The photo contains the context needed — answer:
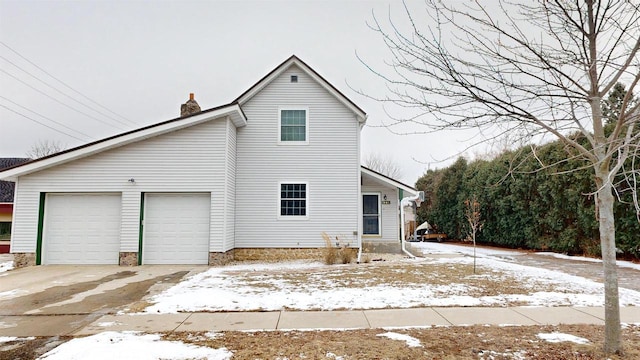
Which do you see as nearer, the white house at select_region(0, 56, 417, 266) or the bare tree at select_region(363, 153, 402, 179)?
the white house at select_region(0, 56, 417, 266)

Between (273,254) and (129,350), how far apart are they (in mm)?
8926

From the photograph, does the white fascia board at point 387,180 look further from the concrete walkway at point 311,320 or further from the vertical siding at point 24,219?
the vertical siding at point 24,219

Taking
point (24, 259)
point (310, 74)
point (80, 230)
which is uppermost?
point (310, 74)

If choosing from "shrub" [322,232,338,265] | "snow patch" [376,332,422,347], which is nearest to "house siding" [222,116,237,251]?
"shrub" [322,232,338,265]

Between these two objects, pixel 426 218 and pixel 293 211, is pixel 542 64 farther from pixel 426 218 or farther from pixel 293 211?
pixel 426 218

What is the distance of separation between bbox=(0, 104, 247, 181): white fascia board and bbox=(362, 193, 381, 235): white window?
7.09 metres

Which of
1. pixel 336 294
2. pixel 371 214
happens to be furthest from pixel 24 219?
pixel 371 214

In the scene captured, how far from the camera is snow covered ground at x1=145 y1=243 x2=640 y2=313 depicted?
6570mm

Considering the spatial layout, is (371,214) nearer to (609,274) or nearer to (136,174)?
(136,174)

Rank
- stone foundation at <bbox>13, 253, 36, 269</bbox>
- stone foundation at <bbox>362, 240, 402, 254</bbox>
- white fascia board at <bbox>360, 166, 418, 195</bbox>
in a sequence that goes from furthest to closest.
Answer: stone foundation at <bbox>362, 240, 402, 254</bbox>
white fascia board at <bbox>360, 166, 418, 195</bbox>
stone foundation at <bbox>13, 253, 36, 269</bbox>

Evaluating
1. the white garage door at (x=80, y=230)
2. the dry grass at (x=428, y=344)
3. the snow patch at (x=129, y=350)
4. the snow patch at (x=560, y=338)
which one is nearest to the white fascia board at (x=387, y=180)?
the white garage door at (x=80, y=230)

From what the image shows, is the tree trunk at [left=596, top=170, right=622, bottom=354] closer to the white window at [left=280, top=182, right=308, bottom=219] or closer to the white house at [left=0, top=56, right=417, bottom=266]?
the white house at [left=0, top=56, right=417, bottom=266]

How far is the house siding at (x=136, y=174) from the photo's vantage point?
1180cm

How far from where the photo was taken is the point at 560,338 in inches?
186
